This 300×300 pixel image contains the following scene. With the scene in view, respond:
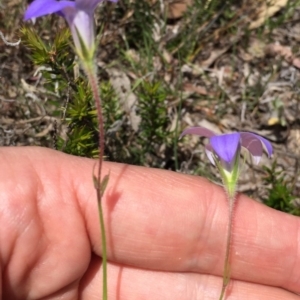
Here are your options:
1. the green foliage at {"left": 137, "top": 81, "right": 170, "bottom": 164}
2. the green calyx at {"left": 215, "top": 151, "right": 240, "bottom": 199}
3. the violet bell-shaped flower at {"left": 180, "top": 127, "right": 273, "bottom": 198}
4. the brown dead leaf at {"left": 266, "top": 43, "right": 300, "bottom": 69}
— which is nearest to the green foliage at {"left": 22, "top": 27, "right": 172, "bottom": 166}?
the green foliage at {"left": 137, "top": 81, "right": 170, "bottom": 164}

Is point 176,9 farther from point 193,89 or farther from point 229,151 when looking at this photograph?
point 229,151

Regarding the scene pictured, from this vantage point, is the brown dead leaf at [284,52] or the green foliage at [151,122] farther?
the brown dead leaf at [284,52]

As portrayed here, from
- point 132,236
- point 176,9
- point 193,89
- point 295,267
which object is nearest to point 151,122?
point 193,89

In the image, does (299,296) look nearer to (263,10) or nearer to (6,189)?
(6,189)

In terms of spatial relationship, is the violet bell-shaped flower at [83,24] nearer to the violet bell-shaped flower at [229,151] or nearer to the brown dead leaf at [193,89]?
the violet bell-shaped flower at [229,151]

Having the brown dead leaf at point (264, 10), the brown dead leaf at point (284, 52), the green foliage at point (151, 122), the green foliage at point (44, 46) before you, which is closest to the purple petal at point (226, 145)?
the green foliage at point (44, 46)

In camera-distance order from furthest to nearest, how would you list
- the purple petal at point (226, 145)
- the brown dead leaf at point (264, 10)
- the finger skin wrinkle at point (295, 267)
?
1. the brown dead leaf at point (264, 10)
2. the finger skin wrinkle at point (295, 267)
3. the purple petal at point (226, 145)
